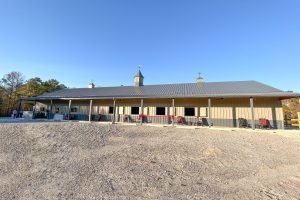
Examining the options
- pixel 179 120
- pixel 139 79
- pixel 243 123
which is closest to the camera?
pixel 243 123

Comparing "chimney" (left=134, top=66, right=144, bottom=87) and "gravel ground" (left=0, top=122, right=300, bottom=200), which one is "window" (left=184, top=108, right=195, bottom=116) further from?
"chimney" (left=134, top=66, right=144, bottom=87)

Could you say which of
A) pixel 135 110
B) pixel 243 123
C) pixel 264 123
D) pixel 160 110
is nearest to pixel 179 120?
pixel 160 110

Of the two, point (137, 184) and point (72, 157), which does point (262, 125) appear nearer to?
point (137, 184)

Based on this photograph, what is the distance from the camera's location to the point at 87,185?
4.84 m

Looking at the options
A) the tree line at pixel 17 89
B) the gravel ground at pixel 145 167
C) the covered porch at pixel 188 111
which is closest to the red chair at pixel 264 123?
the covered porch at pixel 188 111

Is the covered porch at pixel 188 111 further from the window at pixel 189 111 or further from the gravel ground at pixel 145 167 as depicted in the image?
the gravel ground at pixel 145 167

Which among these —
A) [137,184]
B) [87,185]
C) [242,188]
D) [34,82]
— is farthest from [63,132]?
[34,82]

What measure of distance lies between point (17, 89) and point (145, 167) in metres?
43.8

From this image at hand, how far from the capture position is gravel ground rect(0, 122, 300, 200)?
4453 mm

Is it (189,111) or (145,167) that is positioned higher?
(189,111)

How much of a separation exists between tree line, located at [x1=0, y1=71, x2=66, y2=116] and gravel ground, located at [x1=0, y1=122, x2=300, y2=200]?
29.3m

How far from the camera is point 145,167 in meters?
6.05

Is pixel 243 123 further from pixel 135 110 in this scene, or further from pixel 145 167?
pixel 145 167

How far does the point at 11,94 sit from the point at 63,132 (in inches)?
1475
